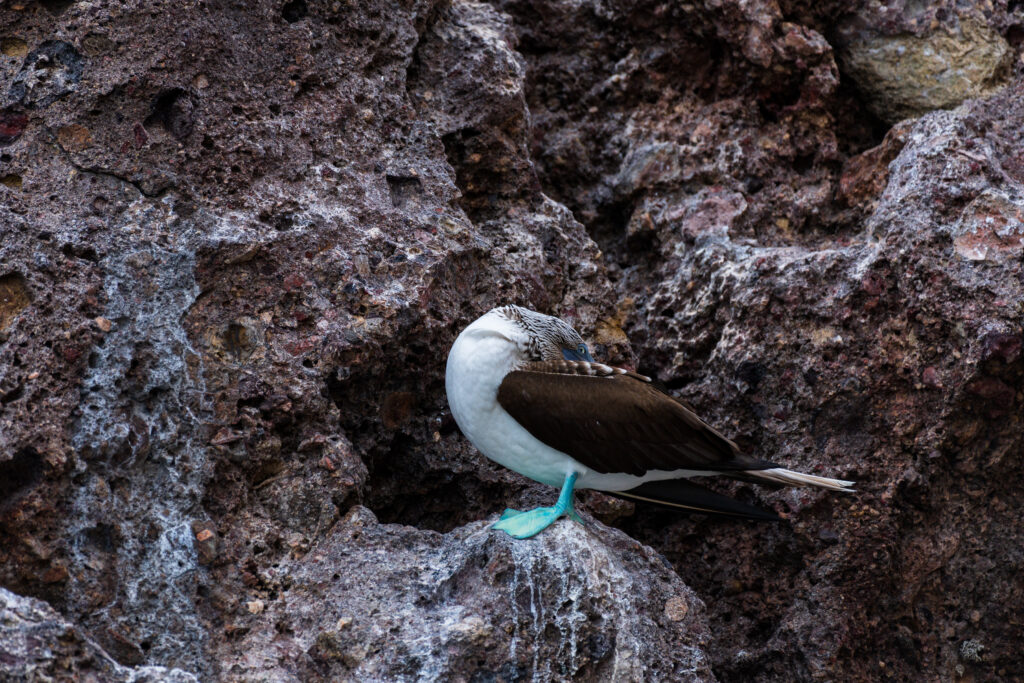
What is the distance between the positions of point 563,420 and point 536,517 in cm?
36

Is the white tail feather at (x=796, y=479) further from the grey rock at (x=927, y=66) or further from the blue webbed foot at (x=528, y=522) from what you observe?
the grey rock at (x=927, y=66)

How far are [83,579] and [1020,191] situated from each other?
3859 millimetres

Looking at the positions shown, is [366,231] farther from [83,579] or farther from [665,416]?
[83,579]

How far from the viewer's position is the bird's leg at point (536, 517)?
3248mm

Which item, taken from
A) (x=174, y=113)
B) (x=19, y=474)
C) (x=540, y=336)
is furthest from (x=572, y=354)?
(x=19, y=474)

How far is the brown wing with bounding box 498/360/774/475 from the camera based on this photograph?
3453 millimetres

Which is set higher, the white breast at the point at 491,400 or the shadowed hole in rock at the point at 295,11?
the shadowed hole in rock at the point at 295,11

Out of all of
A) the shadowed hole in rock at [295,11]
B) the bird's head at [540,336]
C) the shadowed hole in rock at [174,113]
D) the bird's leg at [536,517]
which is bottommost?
the bird's leg at [536,517]

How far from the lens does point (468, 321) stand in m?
3.99

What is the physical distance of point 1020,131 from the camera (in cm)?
447

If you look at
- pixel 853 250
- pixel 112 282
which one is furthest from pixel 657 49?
pixel 112 282

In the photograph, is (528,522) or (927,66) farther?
(927,66)

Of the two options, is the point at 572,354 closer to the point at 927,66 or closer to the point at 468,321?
the point at 468,321

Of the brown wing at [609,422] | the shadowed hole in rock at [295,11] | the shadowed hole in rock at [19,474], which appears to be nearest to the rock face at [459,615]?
the brown wing at [609,422]
